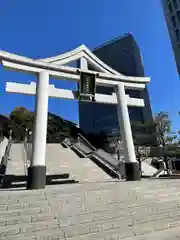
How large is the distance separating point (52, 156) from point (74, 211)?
10.8m

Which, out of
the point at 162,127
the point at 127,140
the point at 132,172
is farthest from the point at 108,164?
the point at 162,127

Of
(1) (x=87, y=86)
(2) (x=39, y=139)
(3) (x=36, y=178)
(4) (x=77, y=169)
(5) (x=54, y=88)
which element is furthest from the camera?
(4) (x=77, y=169)

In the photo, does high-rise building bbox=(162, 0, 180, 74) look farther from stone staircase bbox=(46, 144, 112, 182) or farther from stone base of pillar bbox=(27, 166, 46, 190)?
stone base of pillar bbox=(27, 166, 46, 190)

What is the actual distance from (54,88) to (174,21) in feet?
152

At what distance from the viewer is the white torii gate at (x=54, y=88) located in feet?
25.5

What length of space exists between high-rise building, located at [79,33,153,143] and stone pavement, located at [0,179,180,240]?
27.6 meters

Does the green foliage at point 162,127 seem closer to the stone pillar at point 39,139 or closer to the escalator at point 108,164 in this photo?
the escalator at point 108,164

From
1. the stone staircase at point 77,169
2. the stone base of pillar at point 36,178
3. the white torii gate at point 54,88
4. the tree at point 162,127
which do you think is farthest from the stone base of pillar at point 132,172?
the tree at point 162,127

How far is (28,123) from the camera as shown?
3384cm

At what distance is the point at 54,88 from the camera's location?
9.35 metres

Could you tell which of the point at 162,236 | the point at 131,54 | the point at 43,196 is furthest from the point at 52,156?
the point at 131,54

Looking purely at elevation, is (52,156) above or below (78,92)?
below

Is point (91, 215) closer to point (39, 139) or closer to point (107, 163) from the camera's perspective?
point (39, 139)

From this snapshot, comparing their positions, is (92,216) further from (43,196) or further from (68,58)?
(68,58)
